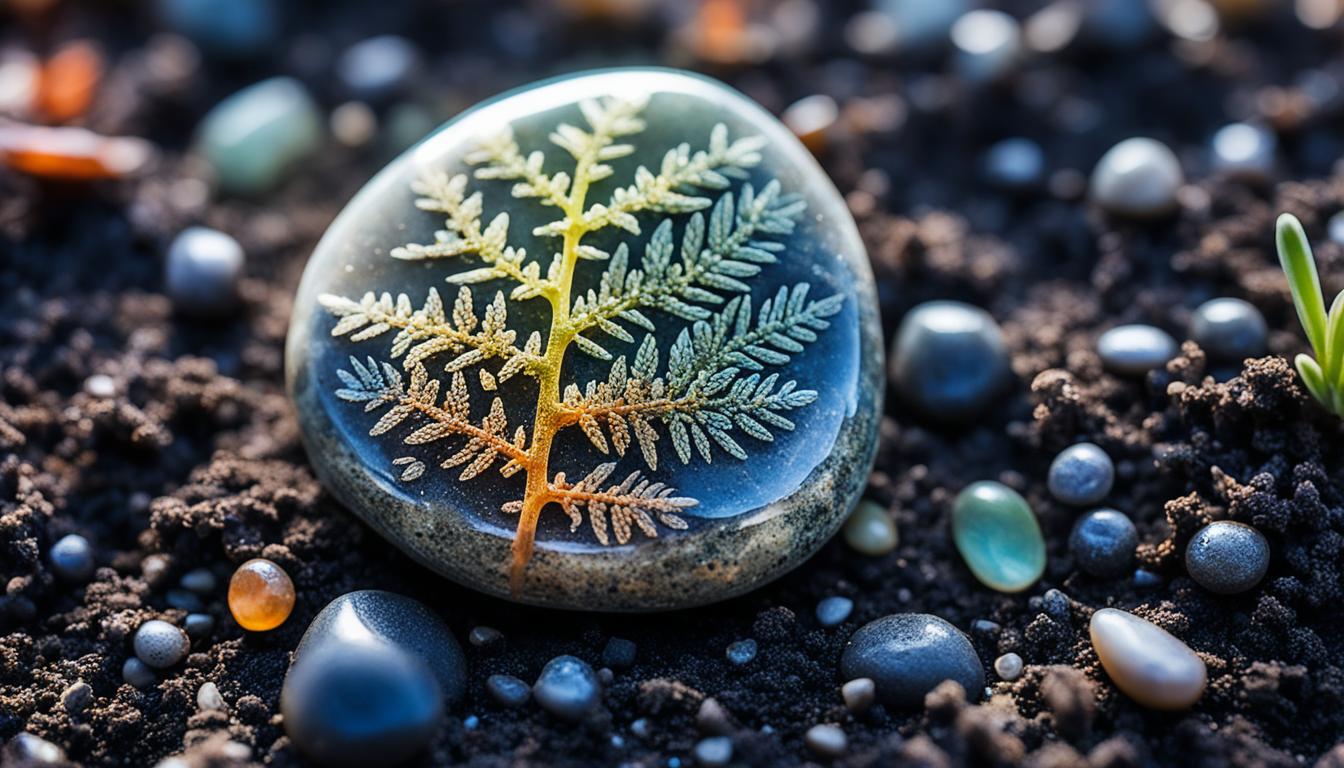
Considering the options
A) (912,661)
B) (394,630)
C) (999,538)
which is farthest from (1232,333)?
(394,630)

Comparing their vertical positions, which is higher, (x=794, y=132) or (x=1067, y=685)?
(x=794, y=132)

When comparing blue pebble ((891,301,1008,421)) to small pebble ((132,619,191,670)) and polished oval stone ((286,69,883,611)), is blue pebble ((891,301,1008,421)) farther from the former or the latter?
small pebble ((132,619,191,670))

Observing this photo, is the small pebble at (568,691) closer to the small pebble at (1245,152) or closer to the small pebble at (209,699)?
the small pebble at (209,699)

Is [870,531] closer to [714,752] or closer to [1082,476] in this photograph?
[1082,476]

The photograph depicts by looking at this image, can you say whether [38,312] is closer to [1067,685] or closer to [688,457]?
[688,457]

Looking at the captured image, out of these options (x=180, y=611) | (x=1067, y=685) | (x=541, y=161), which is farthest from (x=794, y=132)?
(x=180, y=611)
